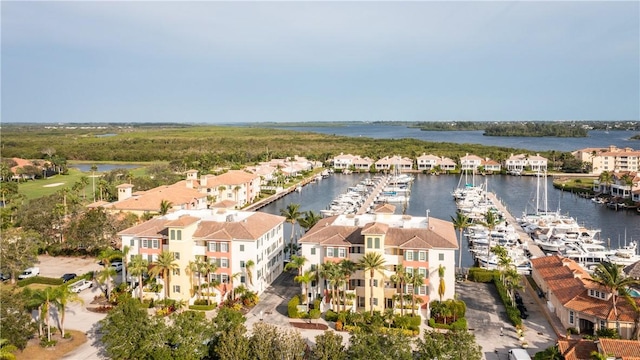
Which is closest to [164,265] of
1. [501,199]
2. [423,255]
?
[423,255]

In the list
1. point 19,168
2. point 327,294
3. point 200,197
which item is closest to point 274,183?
point 200,197

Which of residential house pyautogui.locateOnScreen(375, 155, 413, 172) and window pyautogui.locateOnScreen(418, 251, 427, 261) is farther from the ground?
residential house pyautogui.locateOnScreen(375, 155, 413, 172)

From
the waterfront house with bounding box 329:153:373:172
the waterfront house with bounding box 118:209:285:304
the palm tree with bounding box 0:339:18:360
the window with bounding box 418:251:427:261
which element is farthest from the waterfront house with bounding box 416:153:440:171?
the palm tree with bounding box 0:339:18:360

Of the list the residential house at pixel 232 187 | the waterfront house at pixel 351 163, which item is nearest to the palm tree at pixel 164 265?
the residential house at pixel 232 187

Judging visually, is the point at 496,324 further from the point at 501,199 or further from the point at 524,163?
the point at 524,163

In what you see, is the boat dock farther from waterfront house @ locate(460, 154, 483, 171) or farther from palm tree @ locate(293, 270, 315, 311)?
waterfront house @ locate(460, 154, 483, 171)

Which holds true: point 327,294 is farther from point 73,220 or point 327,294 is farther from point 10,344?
point 73,220
